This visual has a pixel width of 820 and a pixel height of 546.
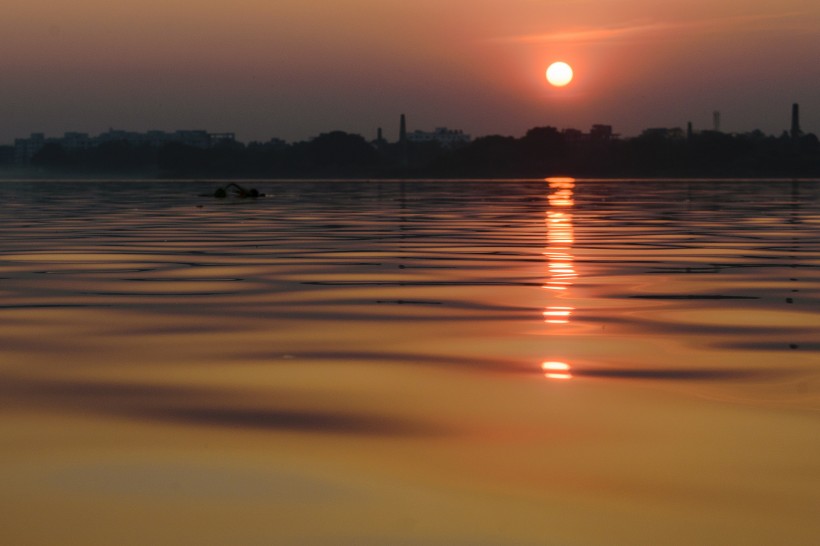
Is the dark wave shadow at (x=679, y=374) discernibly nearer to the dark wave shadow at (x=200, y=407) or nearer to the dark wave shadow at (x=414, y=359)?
the dark wave shadow at (x=414, y=359)

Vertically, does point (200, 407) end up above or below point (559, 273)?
above

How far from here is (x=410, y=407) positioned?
25.6ft

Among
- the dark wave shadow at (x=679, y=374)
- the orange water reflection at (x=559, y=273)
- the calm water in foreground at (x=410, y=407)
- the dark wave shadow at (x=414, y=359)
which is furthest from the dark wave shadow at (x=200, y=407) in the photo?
the dark wave shadow at (x=679, y=374)

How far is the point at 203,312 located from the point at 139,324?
1.04 meters

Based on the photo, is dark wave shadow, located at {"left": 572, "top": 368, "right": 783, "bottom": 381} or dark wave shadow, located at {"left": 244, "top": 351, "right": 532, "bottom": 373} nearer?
dark wave shadow, located at {"left": 572, "top": 368, "right": 783, "bottom": 381}

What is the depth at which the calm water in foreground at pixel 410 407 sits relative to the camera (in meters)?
5.40

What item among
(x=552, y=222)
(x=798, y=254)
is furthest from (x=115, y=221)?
(x=798, y=254)

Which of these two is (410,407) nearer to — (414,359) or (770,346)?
(414,359)

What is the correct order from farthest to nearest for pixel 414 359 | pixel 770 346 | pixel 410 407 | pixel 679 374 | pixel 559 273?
pixel 559 273, pixel 770 346, pixel 414 359, pixel 679 374, pixel 410 407

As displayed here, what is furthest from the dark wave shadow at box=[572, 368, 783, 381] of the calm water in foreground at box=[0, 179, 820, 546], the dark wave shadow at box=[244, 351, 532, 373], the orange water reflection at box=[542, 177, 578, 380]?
the dark wave shadow at box=[244, 351, 532, 373]

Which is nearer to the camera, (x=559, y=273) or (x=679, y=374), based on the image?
(x=679, y=374)

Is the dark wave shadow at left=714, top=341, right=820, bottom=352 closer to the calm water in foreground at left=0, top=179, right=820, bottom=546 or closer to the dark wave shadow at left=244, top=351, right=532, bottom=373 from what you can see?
the calm water in foreground at left=0, top=179, right=820, bottom=546

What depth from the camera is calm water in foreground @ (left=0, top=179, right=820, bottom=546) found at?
540cm

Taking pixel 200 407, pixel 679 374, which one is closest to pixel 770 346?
pixel 679 374
